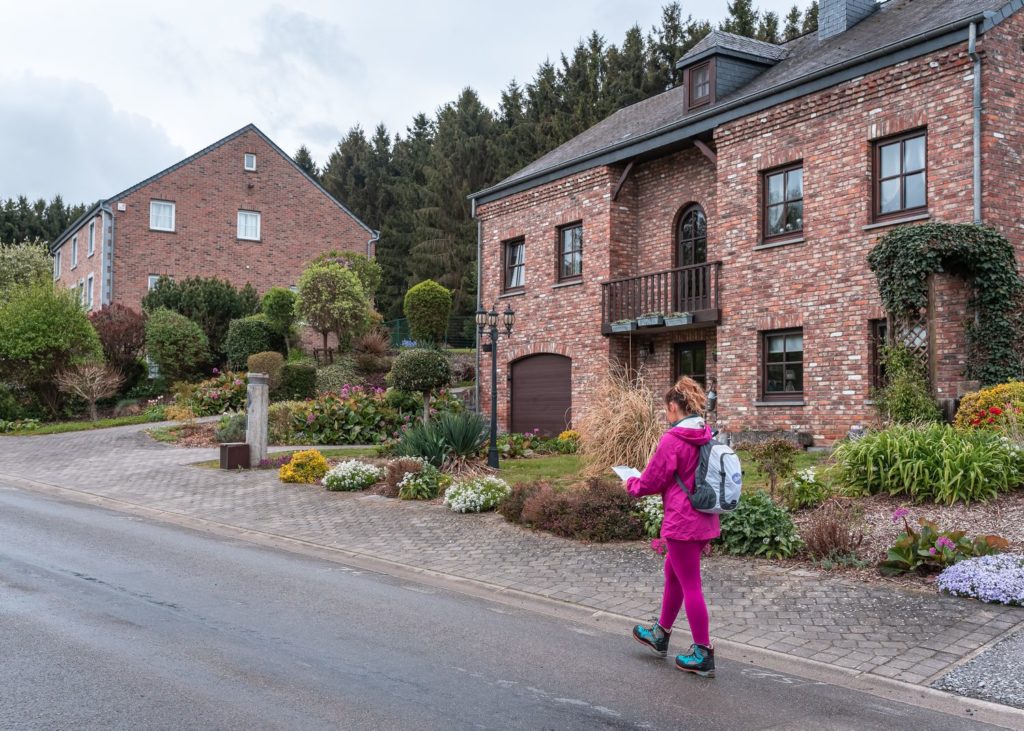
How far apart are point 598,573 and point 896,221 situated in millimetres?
9120

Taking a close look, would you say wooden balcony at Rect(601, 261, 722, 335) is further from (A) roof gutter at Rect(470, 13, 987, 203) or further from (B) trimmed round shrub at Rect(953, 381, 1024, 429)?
(B) trimmed round shrub at Rect(953, 381, 1024, 429)

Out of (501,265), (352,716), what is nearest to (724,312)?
(501,265)

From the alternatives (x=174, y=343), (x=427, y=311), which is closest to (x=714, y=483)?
(x=174, y=343)

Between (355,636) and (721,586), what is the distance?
10.1 feet

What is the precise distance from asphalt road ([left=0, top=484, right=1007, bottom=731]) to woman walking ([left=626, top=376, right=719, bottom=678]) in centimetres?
22

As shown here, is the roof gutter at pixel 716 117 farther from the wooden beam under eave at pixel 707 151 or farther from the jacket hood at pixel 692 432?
the jacket hood at pixel 692 432

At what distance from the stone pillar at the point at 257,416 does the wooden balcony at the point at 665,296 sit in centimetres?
743

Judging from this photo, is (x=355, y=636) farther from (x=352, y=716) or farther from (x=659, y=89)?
(x=659, y=89)

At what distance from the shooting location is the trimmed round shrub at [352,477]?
12773 mm

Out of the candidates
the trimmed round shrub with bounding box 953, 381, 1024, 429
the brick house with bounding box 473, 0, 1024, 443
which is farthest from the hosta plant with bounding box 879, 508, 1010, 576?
the brick house with bounding box 473, 0, 1024, 443

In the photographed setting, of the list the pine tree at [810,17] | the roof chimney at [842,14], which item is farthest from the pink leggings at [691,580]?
the pine tree at [810,17]

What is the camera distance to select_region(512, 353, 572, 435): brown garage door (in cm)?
2036

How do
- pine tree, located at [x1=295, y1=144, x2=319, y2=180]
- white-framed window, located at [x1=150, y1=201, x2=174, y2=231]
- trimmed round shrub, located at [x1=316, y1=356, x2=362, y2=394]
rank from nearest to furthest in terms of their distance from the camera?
trimmed round shrub, located at [x1=316, y1=356, x2=362, y2=394] < white-framed window, located at [x1=150, y1=201, x2=174, y2=231] < pine tree, located at [x1=295, y1=144, x2=319, y2=180]

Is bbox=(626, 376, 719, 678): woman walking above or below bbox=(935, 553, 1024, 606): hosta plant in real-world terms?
above
